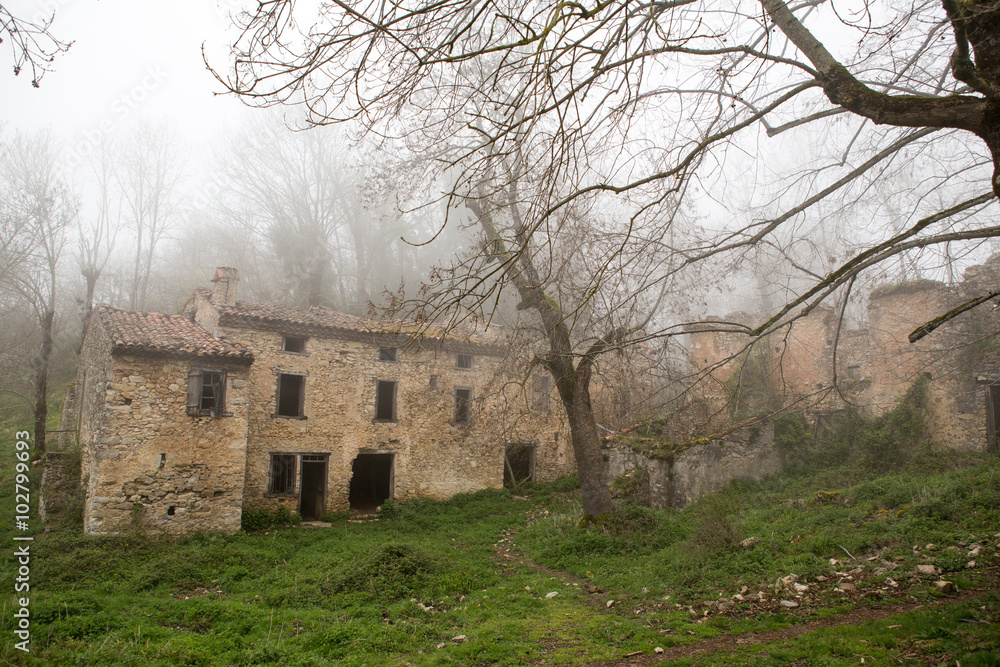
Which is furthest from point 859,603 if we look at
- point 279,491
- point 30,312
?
point 30,312

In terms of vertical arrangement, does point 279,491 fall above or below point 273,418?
below

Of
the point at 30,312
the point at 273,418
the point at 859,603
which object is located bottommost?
the point at 859,603

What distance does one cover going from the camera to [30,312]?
24.8 metres

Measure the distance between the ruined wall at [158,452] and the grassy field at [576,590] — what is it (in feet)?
2.01

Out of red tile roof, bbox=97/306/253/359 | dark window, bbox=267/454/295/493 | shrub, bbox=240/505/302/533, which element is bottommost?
shrub, bbox=240/505/302/533

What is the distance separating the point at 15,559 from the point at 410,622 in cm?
811

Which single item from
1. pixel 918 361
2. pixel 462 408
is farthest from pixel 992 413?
pixel 462 408

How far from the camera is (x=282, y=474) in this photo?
47.9 ft

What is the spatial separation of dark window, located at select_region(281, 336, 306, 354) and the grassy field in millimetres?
5392

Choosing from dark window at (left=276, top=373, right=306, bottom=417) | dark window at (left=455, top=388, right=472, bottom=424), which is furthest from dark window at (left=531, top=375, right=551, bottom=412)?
Result: dark window at (left=276, top=373, right=306, bottom=417)

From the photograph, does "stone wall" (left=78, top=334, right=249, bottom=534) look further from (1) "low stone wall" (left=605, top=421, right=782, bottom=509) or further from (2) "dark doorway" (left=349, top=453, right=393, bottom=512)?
(1) "low stone wall" (left=605, top=421, right=782, bottom=509)

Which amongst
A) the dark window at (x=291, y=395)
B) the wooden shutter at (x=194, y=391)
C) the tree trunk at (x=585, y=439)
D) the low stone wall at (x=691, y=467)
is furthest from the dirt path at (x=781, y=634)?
the dark window at (x=291, y=395)

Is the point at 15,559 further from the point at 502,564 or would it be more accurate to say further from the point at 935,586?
the point at 935,586

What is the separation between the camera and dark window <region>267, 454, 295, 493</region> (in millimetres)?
14391
